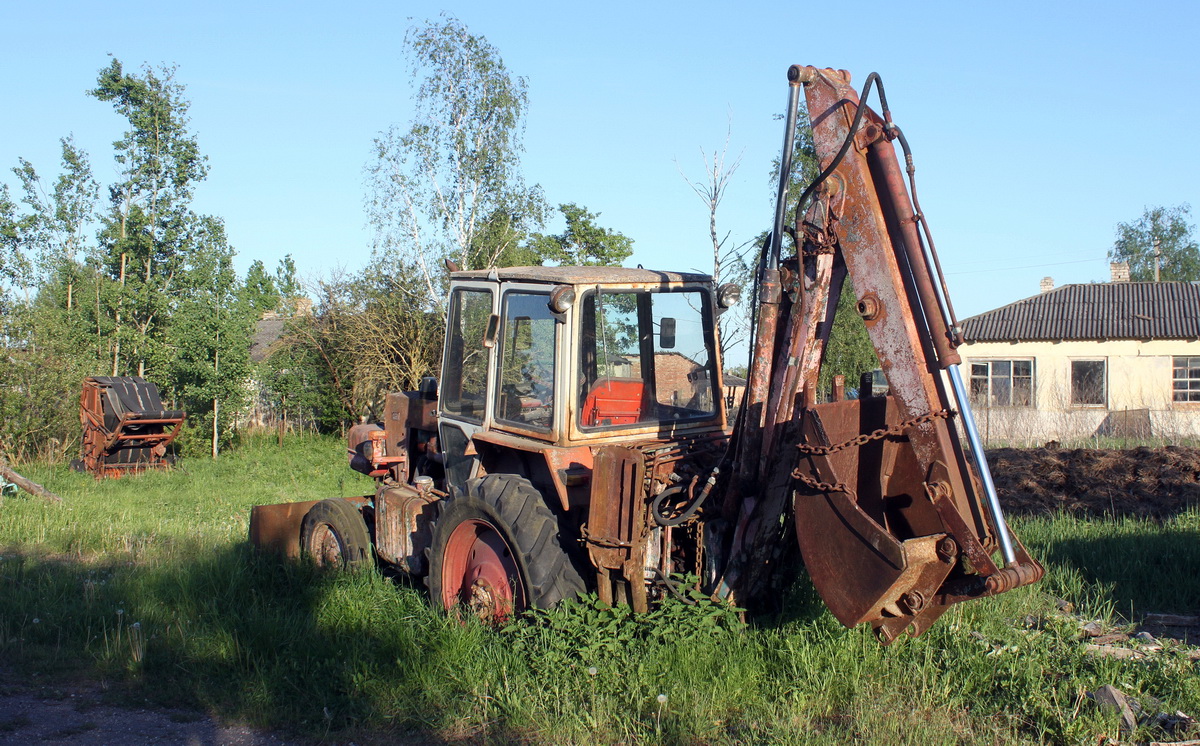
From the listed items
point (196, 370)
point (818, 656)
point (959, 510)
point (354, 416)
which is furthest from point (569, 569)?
point (354, 416)

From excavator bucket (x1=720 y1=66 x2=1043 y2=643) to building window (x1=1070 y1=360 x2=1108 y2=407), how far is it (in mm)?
23628

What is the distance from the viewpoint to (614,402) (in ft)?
18.4

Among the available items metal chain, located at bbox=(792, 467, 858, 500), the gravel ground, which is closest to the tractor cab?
metal chain, located at bbox=(792, 467, 858, 500)

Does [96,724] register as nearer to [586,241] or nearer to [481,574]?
[481,574]

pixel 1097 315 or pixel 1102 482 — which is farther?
pixel 1097 315

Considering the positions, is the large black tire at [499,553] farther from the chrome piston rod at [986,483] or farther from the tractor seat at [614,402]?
the chrome piston rod at [986,483]

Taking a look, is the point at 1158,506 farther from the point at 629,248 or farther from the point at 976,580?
the point at 629,248

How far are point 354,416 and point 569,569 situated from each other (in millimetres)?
19507

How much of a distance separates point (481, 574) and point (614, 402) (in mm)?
1283

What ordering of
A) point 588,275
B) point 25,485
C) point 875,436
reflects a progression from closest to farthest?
point 875,436
point 588,275
point 25,485

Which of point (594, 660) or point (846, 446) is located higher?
point (846, 446)

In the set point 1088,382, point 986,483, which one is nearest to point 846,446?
point 986,483

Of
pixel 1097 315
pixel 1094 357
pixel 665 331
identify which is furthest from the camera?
pixel 1097 315

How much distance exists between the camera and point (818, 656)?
4.57 m
